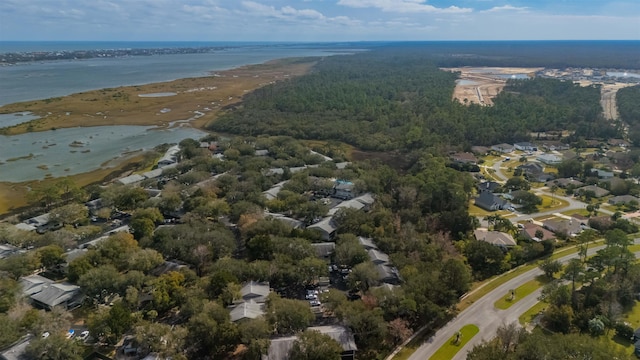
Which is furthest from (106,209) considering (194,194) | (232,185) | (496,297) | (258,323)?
(496,297)

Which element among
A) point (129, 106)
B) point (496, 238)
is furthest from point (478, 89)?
point (496, 238)

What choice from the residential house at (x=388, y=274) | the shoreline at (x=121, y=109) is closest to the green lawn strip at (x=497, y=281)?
the residential house at (x=388, y=274)

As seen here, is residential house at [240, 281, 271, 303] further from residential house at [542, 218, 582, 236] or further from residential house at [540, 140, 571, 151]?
residential house at [540, 140, 571, 151]

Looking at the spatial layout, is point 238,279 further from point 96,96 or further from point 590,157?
point 96,96

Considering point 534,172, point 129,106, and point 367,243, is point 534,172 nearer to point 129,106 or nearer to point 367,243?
point 367,243

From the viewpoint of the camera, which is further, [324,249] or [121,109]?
[121,109]

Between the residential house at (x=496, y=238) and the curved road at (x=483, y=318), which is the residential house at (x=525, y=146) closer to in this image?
→ the residential house at (x=496, y=238)
